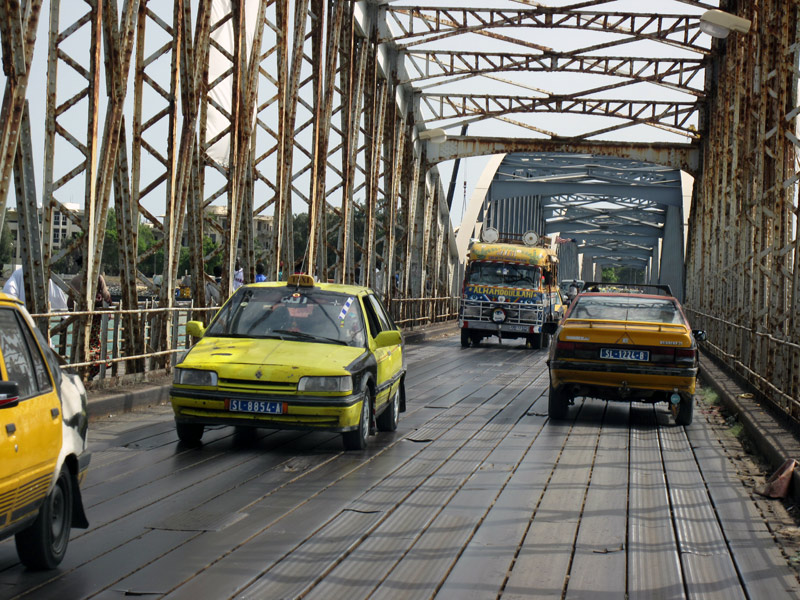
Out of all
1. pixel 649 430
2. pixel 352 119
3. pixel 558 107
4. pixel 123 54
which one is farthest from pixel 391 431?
pixel 558 107

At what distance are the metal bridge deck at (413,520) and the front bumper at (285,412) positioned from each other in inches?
10.1

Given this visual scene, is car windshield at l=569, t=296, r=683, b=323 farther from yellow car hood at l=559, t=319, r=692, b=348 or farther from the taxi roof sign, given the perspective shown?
the taxi roof sign

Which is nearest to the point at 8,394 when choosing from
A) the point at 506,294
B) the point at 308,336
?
the point at 308,336

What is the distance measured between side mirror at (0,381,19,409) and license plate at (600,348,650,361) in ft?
29.0

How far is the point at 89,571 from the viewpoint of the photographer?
213 inches

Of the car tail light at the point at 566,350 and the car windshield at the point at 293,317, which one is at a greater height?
the car windshield at the point at 293,317

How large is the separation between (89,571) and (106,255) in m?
117

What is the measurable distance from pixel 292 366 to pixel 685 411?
518cm

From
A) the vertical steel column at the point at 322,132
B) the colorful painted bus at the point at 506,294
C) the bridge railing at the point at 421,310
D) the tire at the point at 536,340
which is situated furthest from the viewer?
the bridge railing at the point at 421,310

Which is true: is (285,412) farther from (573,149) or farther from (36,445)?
(573,149)

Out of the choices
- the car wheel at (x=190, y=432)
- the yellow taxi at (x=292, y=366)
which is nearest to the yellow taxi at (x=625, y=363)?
the yellow taxi at (x=292, y=366)

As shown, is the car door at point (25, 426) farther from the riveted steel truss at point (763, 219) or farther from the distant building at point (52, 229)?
the riveted steel truss at point (763, 219)

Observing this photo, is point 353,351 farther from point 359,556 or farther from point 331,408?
point 359,556

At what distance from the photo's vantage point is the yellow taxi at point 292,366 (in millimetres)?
9383
